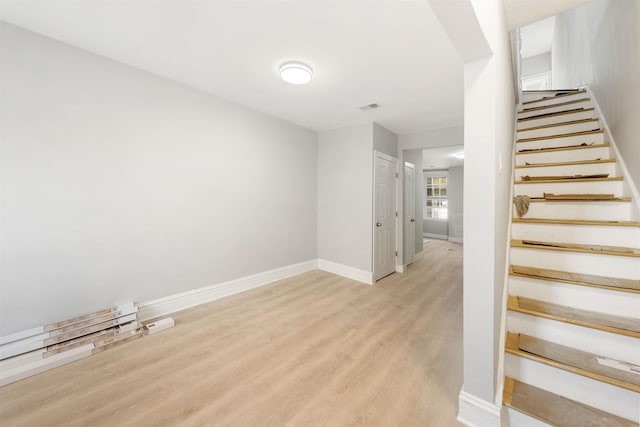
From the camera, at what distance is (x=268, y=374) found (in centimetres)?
181

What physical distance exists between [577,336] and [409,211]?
371 centimetres

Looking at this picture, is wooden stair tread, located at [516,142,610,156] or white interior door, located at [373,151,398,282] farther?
white interior door, located at [373,151,398,282]

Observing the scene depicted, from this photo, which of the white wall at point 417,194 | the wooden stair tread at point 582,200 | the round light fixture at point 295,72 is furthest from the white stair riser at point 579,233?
the white wall at point 417,194

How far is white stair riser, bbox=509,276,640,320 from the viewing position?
4.78 feet

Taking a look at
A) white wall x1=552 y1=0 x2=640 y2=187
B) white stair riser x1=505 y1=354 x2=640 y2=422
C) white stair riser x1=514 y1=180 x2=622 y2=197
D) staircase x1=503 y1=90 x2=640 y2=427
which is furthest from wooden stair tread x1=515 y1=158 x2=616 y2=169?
white stair riser x1=505 y1=354 x2=640 y2=422

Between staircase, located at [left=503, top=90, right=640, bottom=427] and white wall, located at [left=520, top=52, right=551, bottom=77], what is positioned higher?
white wall, located at [left=520, top=52, right=551, bottom=77]

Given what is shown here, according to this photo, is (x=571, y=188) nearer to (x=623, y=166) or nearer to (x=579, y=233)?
(x=623, y=166)

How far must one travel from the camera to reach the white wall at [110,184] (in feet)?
6.23

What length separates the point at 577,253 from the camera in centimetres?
176

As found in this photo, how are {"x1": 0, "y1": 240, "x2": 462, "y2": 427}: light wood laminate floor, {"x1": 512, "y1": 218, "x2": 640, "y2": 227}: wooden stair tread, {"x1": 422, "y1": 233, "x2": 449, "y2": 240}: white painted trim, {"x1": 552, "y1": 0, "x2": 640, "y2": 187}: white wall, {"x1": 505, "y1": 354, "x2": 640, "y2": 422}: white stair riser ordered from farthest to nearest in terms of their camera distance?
1. {"x1": 422, "y1": 233, "x2": 449, "y2": 240}: white painted trim
2. {"x1": 552, "y1": 0, "x2": 640, "y2": 187}: white wall
3. {"x1": 512, "y1": 218, "x2": 640, "y2": 227}: wooden stair tread
4. {"x1": 0, "y1": 240, "x2": 462, "y2": 427}: light wood laminate floor
5. {"x1": 505, "y1": 354, "x2": 640, "y2": 422}: white stair riser

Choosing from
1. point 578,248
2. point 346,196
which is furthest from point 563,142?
point 346,196

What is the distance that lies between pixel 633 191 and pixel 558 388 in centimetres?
170

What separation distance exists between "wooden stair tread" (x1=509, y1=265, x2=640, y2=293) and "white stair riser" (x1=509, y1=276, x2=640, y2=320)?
3cm

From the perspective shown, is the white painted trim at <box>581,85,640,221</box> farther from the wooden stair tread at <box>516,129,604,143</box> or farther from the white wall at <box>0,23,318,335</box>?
the white wall at <box>0,23,318,335</box>
